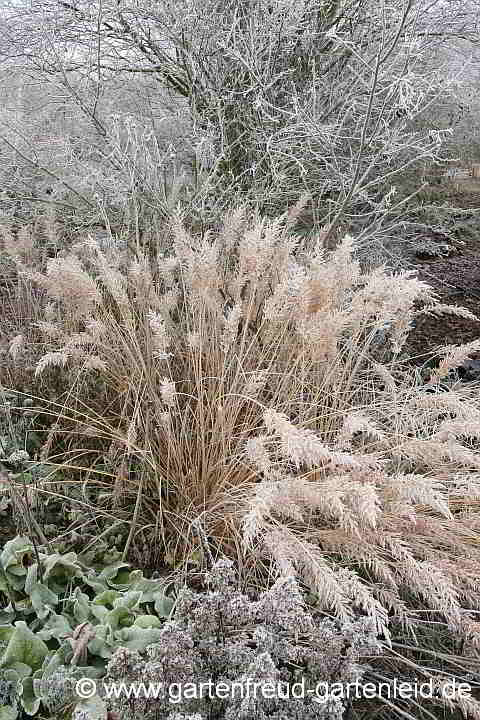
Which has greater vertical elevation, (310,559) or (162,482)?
(310,559)

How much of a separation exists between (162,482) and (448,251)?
13.5 feet

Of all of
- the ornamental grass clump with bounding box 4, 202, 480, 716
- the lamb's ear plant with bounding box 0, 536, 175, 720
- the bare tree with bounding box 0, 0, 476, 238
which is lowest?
the lamb's ear plant with bounding box 0, 536, 175, 720

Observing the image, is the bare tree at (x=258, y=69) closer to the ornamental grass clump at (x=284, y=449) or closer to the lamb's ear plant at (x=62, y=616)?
the ornamental grass clump at (x=284, y=449)

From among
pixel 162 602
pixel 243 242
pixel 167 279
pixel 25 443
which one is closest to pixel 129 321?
pixel 167 279

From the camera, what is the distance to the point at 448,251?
5.46 metres

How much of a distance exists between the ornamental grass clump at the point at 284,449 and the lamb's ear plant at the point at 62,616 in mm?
174

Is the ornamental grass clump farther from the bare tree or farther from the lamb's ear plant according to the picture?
the bare tree

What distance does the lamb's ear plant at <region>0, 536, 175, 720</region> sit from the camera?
4.88 feet

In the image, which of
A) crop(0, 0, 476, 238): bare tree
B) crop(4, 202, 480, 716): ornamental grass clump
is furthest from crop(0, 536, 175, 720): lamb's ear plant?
crop(0, 0, 476, 238): bare tree

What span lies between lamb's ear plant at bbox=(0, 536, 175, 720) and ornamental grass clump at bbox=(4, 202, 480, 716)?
6.8 inches

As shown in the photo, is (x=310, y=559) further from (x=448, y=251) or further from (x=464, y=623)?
(x=448, y=251)

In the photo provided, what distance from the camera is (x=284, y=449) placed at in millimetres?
1514

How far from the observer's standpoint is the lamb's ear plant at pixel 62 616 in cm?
149

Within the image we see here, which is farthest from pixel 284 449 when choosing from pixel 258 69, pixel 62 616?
pixel 258 69
